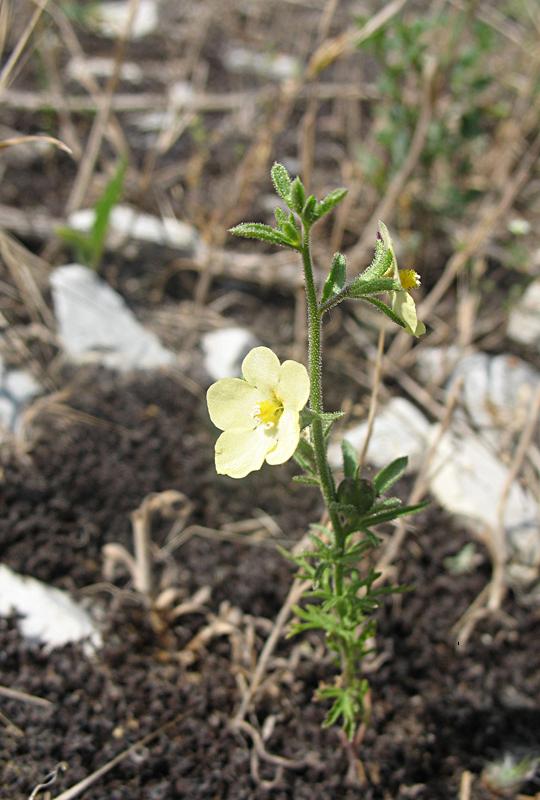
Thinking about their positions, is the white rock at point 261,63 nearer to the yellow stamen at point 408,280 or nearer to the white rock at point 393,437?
the white rock at point 393,437

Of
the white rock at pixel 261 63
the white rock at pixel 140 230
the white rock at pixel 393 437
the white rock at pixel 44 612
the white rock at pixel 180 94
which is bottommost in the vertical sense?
the white rock at pixel 44 612

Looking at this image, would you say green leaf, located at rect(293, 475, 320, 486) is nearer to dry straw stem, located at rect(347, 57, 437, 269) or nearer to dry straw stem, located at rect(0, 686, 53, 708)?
dry straw stem, located at rect(0, 686, 53, 708)

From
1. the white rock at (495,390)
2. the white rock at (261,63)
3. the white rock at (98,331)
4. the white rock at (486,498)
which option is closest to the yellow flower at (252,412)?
the white rock at (486,498)

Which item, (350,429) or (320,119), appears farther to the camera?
(320,119)

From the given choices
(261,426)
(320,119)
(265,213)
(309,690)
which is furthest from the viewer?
(320,119)

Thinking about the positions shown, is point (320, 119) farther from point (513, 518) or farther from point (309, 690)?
point (309, 690)

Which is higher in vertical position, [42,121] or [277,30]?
[277,30]

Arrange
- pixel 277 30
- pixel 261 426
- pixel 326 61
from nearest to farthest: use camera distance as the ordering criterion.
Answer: pixel 261 426 → pixel 326 61 → pixel 277 30

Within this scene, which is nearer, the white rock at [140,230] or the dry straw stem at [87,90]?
the white rock at [140,230]

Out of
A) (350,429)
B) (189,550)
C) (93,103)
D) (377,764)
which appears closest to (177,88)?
(93,103)
